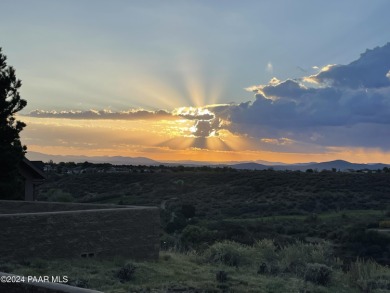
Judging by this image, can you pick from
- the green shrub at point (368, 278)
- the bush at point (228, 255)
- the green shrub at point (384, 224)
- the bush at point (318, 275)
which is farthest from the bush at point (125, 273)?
the green shrub at point (384, 224)

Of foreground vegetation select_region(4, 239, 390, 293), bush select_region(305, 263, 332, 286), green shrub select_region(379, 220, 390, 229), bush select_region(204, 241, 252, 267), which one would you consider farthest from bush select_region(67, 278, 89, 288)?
green shrub select_region(379, 220, 390, 229)

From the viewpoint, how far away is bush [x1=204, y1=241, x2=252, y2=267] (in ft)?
70.4

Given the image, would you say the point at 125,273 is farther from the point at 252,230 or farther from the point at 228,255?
the point at 252,230

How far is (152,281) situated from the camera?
15.3 meters

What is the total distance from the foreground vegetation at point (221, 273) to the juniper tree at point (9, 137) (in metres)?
9.77

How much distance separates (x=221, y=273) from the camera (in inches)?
635

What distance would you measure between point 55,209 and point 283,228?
2466 cm

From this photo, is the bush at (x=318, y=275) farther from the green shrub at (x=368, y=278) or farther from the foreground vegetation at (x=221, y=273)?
the green shrub at (x=368, y=278)

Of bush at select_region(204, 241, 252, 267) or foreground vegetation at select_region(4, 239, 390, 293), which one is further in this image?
bush at select_region(204, 241, 252, 267)

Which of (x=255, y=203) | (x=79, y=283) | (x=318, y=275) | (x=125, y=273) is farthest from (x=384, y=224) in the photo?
(x=79, y=283)

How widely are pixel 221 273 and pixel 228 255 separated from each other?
569cm

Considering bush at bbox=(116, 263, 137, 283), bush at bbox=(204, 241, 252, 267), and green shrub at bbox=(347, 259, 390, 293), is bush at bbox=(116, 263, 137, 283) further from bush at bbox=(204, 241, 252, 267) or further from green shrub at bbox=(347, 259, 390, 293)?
green shrub at bbox=(347, 259, 390, 293)

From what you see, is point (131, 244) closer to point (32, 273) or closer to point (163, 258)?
point (163, 258)

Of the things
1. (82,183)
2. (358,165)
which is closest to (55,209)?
(82,183)
